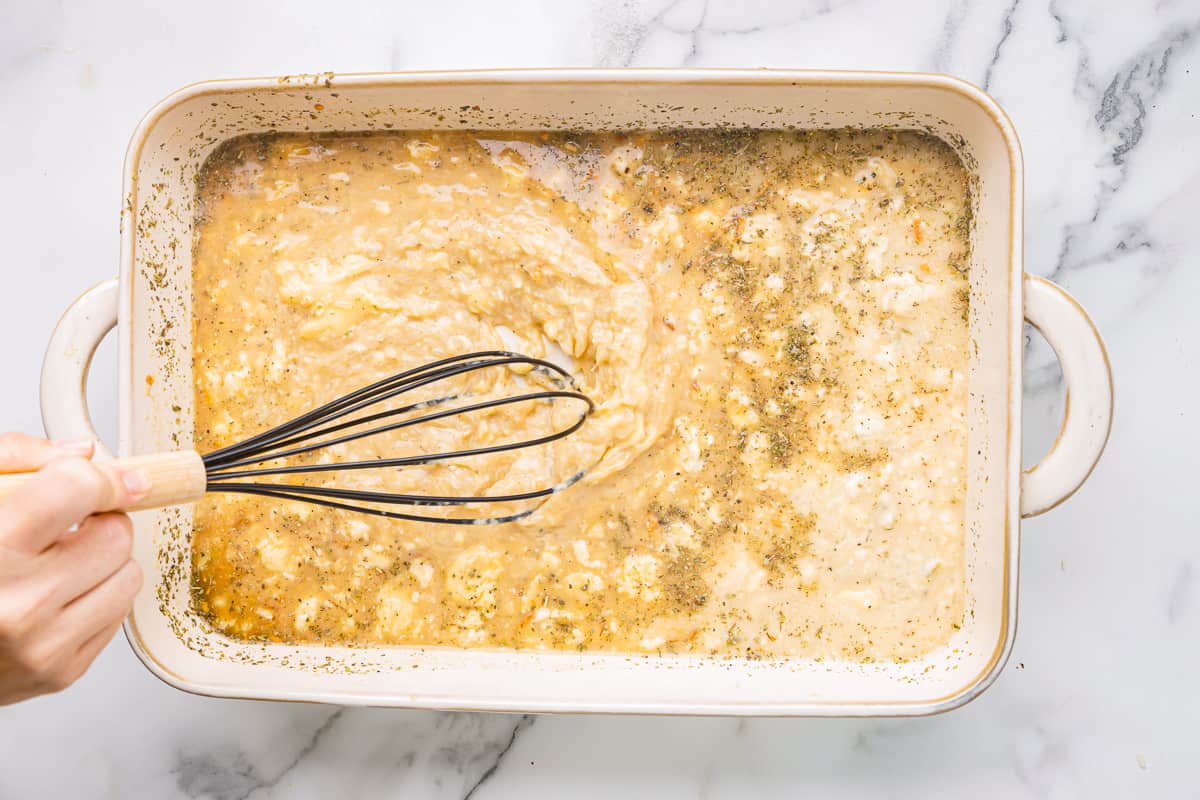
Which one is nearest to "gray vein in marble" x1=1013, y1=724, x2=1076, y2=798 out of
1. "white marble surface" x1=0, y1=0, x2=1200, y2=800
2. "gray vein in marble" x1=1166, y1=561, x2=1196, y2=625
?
"white marble surface" x1=0, y1=0, x2=1200, y2=800

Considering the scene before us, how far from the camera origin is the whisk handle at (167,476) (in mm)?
959

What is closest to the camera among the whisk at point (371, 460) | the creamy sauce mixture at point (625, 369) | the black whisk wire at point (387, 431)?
the whisk at point (371, 460)

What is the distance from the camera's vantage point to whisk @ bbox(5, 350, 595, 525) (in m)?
0.98

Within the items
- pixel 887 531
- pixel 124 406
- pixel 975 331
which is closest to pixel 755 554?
pixel 887 531

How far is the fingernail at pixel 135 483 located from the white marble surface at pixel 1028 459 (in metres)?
0.56

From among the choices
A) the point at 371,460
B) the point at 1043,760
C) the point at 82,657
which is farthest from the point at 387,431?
the point at 1043,760

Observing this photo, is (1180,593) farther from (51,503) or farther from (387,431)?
(51,503)

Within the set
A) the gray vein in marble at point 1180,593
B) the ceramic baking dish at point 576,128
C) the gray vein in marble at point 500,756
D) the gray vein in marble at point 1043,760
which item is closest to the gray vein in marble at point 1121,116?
the ceramic baking dish at point 576,128

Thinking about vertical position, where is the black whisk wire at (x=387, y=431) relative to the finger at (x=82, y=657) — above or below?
above

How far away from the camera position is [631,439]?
1330 mm

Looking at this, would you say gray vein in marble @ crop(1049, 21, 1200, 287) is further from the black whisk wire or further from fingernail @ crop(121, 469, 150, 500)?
fingernail @ crop(121, 469, 150, 500)

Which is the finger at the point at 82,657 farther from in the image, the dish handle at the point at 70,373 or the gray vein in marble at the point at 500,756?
the gray vein in marble at the point at 500,756

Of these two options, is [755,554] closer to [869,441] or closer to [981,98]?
[869,441]

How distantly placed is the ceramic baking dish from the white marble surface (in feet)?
0.51
